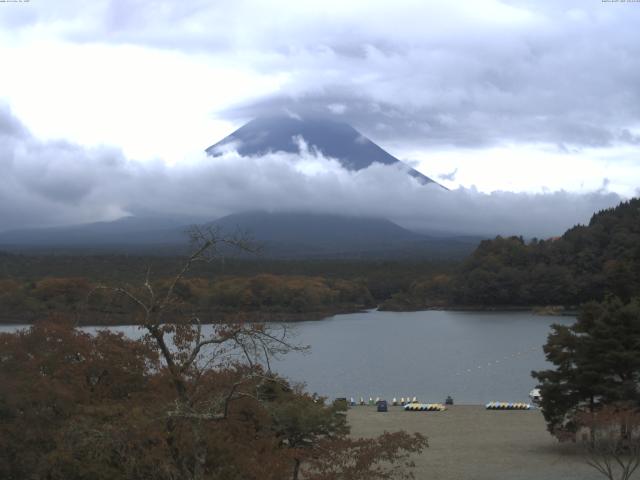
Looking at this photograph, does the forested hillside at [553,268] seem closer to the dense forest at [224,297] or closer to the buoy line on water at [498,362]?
the dense forest at [224,297]

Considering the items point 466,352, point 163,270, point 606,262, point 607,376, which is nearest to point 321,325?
point 163,270

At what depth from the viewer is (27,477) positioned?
28.5ft

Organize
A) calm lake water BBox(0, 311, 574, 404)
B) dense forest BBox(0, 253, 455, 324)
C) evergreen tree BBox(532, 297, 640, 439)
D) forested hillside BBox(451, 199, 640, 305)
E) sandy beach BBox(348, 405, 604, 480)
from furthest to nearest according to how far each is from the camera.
Result: forested hillside BBox(451, 199, 640, 305) → dense forest BBox(0, 253, 455, 324) → calm lake water BBox(0, 311, 574, 404) → evergreen tree BBox(532, 297, 640, 439) → sandy beach BBox(348, 405, 604, 480)

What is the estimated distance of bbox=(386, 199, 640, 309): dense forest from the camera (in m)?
60.8

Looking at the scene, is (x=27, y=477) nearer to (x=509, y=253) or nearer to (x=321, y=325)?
(x=321, y=325)

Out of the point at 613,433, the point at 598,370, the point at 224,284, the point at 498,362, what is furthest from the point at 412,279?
the point at 613,433

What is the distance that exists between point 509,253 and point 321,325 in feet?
79.4

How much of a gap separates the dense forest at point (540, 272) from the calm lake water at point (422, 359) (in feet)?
31.7

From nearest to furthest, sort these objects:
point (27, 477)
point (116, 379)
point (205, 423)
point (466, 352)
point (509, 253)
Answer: point (205, 423), point (27, 477), point (116, 379), point (466, 352), point (509, 253)

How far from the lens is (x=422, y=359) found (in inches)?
1303

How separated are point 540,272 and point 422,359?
1247 inches

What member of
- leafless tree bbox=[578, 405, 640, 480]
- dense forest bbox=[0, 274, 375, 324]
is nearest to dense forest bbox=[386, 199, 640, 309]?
dense forest bbox=[0, 274, 375, 324]

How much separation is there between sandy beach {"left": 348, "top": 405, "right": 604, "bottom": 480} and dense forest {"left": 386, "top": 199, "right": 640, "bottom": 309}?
4046 centimetres

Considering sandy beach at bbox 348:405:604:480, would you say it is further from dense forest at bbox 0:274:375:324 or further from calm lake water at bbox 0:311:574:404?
dense forest at bbox 0:274:375:324
